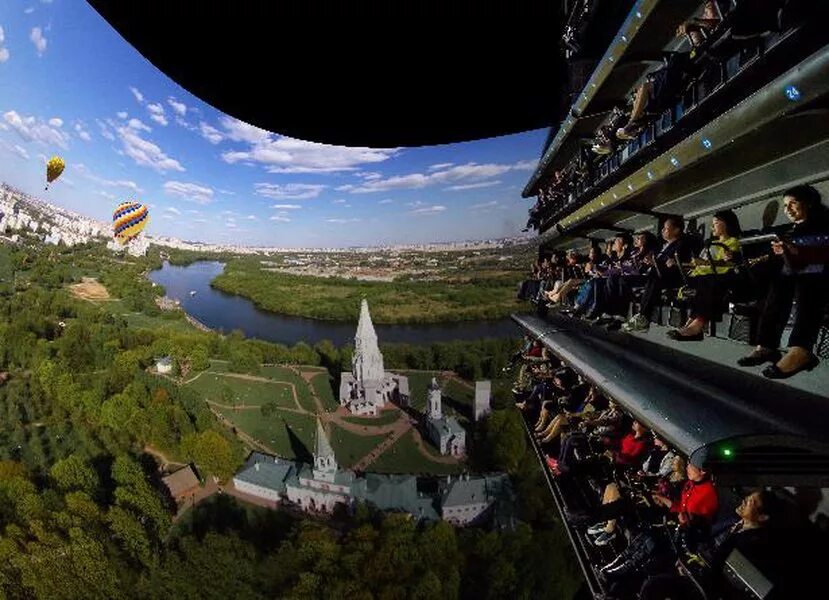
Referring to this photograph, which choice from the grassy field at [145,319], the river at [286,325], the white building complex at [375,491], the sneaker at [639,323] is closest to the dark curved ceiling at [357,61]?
the sneaker at [639,323]

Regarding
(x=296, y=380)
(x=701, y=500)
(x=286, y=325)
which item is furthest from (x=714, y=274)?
(x=286, y=325)

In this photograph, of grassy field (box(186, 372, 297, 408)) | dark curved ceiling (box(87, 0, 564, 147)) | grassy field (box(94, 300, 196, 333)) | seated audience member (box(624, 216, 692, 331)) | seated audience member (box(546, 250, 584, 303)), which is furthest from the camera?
grassy field (box(94, 300, 196, 333))

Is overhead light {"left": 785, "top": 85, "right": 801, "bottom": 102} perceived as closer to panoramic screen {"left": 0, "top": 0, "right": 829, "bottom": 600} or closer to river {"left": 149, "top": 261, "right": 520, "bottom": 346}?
panoramic screen {"left": 0, "top": 0, "right": 829, "bottom": 600}

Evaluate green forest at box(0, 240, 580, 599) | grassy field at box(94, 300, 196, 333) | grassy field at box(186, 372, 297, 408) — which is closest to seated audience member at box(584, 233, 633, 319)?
green forest at box(0, 240, 580, 599)

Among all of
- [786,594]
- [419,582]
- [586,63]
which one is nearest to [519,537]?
[419,582]

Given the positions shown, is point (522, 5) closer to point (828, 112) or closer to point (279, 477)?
point (828, 112)

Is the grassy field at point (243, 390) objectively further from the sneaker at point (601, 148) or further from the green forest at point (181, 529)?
the sneaker at point (601, 148)
